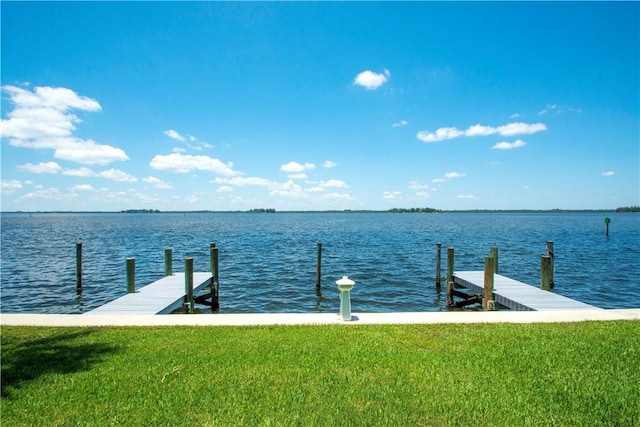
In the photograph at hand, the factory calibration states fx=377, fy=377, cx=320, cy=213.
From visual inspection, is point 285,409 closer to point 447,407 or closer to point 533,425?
point 447,407

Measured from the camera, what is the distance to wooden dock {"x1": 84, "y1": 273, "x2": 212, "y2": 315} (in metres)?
12.4

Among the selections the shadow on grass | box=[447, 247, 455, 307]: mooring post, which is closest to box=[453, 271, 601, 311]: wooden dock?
box=[447, 247, 455, 307]: mooring post

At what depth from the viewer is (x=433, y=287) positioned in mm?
21078

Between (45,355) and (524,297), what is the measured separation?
14542mm

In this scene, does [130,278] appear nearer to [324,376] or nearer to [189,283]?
[189,283]

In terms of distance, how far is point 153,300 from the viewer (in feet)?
45.3

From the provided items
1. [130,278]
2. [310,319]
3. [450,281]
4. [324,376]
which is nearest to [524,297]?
[450,281]

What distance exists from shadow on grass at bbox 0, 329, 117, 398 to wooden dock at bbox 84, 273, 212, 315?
3.61 m

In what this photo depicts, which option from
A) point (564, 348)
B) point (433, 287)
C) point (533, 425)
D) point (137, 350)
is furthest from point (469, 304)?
point (137, 350)

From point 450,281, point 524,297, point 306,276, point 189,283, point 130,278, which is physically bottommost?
point 306,276

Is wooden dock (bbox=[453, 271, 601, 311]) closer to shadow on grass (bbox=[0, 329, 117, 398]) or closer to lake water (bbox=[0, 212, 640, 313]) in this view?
lake water (bbox=[0, 212, 640, 313])

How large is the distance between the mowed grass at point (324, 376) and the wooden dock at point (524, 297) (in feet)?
14.1

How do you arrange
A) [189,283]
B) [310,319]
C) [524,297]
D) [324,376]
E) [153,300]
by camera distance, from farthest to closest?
[189,283] → [524,297] → [153,300] → [310,319] → [324,376]

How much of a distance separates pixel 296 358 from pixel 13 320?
761cm
